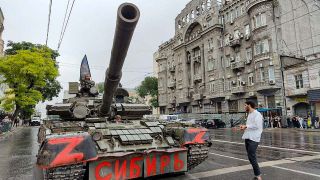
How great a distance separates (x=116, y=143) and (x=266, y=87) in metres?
27.2

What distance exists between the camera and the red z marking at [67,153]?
192 inches

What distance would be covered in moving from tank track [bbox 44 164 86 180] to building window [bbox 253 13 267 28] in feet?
99.8

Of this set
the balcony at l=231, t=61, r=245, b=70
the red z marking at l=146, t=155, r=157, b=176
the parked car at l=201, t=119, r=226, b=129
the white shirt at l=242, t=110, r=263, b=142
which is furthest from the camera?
the balcony at l=231, t=61, r=245, b=70

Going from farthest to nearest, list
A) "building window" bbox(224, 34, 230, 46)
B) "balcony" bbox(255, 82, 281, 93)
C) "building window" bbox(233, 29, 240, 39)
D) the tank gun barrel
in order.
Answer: "building window" bbox(224, 34, 230, 46) → "building window" bbox(233, 29, 240, 39) → "balcony" bbox(255, 82, 281, 93) → the tank gun barrel

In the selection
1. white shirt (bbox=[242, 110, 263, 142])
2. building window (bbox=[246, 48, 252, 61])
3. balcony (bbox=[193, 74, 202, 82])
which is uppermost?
building window (bbox=[246, 48, 252, 61])

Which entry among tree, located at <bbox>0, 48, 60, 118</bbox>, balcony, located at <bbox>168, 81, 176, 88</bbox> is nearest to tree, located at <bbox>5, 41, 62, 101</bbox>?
tree, located at <bbox>0, 48, 60, 118</bbox>

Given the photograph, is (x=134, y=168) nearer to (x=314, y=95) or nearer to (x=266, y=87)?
(x=314, y=95)

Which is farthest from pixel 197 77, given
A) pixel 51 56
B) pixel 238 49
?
pixel 51 56

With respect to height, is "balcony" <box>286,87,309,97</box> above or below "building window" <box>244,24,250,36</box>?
below

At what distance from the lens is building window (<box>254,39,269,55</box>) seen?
3127 cm

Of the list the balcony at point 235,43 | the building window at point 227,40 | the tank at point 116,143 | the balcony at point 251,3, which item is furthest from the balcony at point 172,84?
the tank at point 116,143

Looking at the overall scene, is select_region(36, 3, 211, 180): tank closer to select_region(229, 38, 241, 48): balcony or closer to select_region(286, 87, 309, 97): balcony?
select_region(286, 87, 309, 97): balcony

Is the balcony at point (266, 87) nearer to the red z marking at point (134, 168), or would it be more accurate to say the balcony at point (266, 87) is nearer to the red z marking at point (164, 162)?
the red z marking at point (164, 162)

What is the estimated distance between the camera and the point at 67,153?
4984mm
